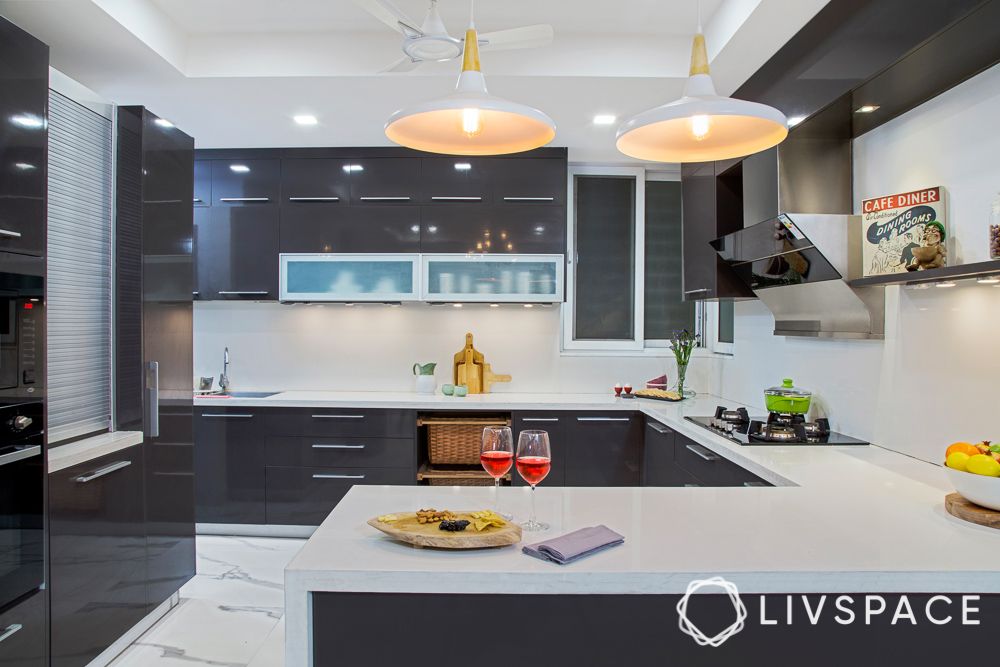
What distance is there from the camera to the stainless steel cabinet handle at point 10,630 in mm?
1896

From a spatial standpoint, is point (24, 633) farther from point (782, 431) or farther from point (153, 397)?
point (782, 431)

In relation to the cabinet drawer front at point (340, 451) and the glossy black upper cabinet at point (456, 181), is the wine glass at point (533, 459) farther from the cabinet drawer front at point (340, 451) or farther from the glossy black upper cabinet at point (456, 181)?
the glossy black upper cabinet at point (456, 181)

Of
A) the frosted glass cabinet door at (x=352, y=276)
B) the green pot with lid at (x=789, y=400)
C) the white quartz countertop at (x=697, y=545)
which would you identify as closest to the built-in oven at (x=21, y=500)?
the white quartz countertop at (x=697, y=545)

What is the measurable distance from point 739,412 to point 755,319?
36.7 inches

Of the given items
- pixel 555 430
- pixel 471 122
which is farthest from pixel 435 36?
pixel 555 430

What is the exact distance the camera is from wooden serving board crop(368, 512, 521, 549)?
1.27 m

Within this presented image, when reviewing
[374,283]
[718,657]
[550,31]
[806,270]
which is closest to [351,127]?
[374,283]

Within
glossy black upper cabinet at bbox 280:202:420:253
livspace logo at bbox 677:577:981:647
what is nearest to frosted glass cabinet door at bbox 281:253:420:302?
glossy black upper cabinet at bbox 280:202:420:253

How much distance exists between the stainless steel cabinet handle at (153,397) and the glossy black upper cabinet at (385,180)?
191 cm

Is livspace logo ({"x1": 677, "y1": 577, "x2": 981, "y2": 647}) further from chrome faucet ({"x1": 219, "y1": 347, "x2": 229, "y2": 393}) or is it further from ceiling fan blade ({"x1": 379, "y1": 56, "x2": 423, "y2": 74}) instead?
chrome faucet ({"x1": 219, "y1": 347, "x2": 229, "y2": 393})

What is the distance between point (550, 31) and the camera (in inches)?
86.7

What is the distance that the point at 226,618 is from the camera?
116 inches

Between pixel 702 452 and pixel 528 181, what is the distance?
2187 mm

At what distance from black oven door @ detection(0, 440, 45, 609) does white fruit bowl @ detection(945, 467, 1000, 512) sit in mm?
2567
